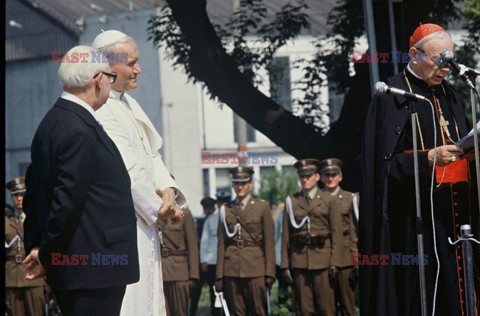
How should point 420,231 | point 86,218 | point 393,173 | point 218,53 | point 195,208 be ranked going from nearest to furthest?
point 86,218 < point 420,231 < point 393,173 < point 218,53 < point 195,208

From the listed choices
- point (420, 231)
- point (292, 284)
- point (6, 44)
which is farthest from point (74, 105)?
point (292, 284)

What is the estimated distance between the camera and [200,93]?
10.1 m

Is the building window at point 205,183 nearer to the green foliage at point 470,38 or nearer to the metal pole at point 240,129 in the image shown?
the metal pole at point 240,129

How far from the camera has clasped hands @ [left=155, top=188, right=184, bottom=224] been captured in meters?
5.88

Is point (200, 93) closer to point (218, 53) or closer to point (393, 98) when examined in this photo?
point (218, 53)

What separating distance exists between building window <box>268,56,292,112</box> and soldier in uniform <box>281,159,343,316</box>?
3.64 ft

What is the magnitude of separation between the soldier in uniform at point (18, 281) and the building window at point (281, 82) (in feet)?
11.2

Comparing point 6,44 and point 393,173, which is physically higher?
point 6,44

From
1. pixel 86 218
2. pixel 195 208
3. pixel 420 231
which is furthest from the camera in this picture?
pixel 195 208

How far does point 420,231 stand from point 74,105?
1.95m

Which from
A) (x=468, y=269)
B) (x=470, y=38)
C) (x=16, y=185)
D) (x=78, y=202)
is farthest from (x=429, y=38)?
(x=16, y=185)

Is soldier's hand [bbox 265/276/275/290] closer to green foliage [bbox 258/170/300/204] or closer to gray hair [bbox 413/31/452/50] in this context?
green foliage [bbox 258/170/300/204]

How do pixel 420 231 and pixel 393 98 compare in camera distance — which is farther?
pixel 393 98

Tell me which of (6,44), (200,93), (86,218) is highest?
(6,44)
